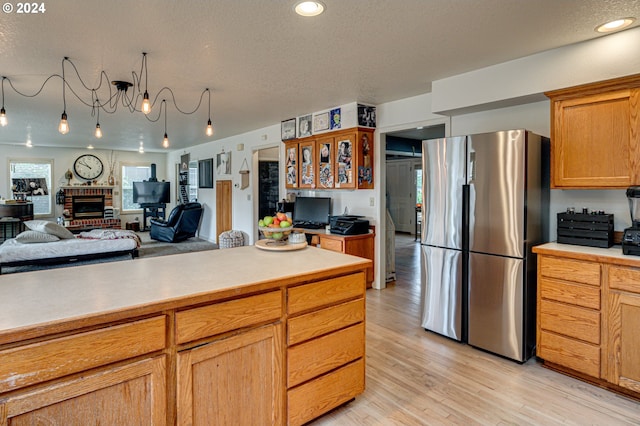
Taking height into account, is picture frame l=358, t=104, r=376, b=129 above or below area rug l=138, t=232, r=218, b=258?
above

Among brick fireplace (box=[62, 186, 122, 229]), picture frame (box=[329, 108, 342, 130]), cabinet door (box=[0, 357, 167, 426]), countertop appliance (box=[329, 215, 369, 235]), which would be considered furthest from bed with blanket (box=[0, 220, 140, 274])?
cabinet door (box=[0, 357, 167, 426])

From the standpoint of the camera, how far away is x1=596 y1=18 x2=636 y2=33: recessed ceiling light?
2.31 m

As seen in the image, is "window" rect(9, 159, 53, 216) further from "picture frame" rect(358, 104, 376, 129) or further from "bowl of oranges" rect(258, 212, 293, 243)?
"bowl of oranges" rect(258, 212, 293, 243)

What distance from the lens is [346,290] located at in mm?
2125

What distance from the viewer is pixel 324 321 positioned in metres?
2.02

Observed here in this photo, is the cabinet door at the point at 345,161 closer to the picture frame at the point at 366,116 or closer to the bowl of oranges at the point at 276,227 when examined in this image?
the picture frame at the point at 366,116

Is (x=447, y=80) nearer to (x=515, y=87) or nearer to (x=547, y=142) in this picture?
(x=515, y=87)

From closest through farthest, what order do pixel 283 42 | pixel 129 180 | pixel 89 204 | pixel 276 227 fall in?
pixel 276 227 < pixel 283 42 < pixel 89 204 < pixel 129 180

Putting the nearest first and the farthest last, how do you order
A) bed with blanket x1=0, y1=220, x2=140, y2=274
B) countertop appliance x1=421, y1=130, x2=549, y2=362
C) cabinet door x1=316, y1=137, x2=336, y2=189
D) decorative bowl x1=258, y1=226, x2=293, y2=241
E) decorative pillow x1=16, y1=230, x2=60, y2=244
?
decorative bowl x1=258, y1=226, x2=293, y2=241
countertop appliance x1=421, y1=130, x2=549, y2=362
bed with blanket x1=0, y1=220, x2=140, y2=274
cabinet door x1=316, y1=137, x2=336, y2=189
decorative pillow x1=16, y1=230, x2=60, y2=244

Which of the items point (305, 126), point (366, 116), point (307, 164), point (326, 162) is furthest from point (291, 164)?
point (366, 116)

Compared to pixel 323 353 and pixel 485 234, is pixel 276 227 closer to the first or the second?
pixel 323 353

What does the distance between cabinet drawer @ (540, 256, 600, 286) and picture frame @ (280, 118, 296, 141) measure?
397 cm

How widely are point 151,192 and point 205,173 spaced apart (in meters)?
2.76

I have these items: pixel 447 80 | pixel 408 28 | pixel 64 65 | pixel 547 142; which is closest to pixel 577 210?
pixel 547 142
